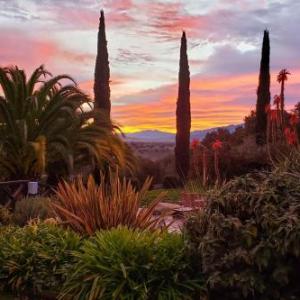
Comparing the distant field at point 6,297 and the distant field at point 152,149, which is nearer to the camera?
the distant field at point 6,297

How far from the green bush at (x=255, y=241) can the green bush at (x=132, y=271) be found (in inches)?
19.7

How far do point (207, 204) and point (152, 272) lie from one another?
101 cm

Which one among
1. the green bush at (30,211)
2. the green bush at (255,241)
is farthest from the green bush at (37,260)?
the green bush at (30,211)

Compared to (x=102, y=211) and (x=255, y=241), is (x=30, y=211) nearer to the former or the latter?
(x=102, y=211)

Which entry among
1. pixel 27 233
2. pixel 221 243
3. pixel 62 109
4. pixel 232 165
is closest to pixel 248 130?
pixel 232 165

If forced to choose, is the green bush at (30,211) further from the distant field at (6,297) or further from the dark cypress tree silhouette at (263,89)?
the dark cypress tree silhouette at (263,89)

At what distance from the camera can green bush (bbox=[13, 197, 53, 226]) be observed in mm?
12727

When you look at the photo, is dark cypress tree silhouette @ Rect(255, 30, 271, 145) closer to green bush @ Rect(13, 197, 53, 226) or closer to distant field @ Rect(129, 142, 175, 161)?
green bush @ Rect(13, 197, 53, 226)

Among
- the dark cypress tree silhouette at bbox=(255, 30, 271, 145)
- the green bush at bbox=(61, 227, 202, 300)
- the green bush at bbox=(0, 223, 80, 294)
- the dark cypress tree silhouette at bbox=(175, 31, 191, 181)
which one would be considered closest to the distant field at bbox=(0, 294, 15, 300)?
the green bush at bbox=(0, 223, 80, 294)

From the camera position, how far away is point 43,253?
870 centimetres

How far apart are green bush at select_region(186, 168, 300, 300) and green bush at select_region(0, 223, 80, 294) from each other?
2.41 metres

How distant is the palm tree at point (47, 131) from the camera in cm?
1878

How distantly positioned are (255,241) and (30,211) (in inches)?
293

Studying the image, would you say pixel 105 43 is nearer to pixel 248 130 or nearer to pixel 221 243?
pixel 248 130
